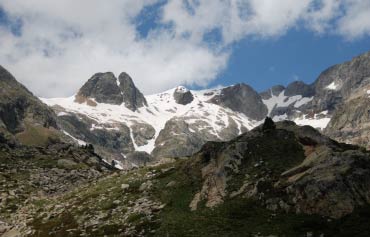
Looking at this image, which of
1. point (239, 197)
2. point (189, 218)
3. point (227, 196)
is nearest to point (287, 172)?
point (239, 197)

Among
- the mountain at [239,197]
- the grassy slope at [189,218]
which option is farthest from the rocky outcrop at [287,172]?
the grassy slope at [189,218]

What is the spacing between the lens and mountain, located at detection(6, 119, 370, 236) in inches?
1678

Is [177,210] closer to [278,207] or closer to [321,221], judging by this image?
[278,207]

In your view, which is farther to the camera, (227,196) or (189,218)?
(227,196)

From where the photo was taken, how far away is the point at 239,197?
49719 mm

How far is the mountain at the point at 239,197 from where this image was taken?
42625 mm

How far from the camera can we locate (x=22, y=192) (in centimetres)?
7406

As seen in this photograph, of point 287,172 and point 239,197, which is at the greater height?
point 287,172

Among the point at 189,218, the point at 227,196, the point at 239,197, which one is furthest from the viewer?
the point at 227,196

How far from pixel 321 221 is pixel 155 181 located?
87.4ft

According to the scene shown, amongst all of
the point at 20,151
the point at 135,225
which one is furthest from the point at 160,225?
the point at 20,151

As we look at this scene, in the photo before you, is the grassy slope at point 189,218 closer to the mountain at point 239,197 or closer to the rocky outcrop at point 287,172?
the mountain at point 239,197

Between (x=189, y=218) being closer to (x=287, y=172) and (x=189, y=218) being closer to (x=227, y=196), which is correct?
(x=227, y=196)

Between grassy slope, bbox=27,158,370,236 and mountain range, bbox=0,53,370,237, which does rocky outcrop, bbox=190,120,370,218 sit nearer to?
mountain range, bbox=0,53,370,237
